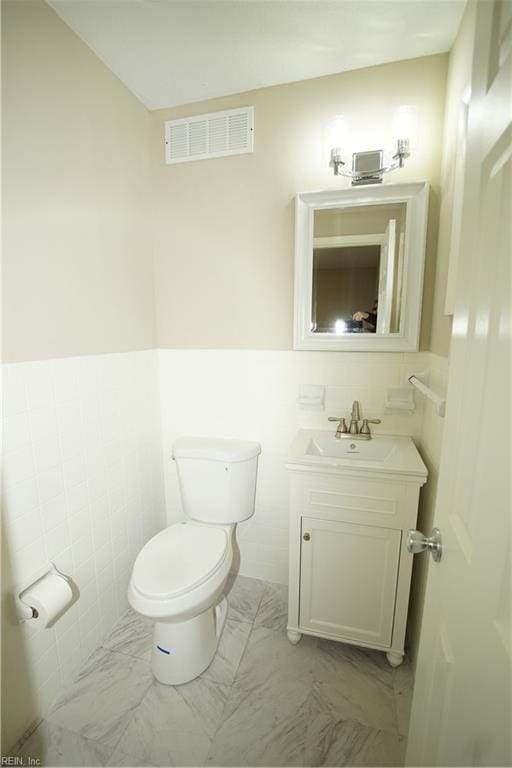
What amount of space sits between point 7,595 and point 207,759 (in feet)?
2.71

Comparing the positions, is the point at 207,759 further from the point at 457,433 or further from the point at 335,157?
the point at 335,157

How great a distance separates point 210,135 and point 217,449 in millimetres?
1493

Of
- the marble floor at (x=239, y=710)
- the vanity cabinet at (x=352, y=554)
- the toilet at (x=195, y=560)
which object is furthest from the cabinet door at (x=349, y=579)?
the toilet at (x=195, y=560)

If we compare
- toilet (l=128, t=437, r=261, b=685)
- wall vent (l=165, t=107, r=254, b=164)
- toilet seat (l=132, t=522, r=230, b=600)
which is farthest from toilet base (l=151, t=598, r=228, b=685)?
wall vent (l=165, t=107, r=254, b=164)

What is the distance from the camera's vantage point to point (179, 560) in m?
1.29

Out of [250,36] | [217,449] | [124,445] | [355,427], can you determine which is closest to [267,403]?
[217,449]

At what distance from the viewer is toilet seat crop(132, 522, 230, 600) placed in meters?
1.15

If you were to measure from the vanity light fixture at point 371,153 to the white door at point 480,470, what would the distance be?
2.45 feet

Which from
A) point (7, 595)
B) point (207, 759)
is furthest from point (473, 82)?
point (207, 759)

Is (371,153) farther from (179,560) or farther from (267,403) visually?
(179,560)

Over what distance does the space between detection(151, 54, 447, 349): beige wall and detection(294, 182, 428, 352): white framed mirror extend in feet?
0.23

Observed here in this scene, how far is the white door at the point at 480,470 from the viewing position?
43 cm

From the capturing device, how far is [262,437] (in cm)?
168

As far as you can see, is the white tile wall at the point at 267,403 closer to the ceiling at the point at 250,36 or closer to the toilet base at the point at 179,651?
the toilet base at the point at 179,651
